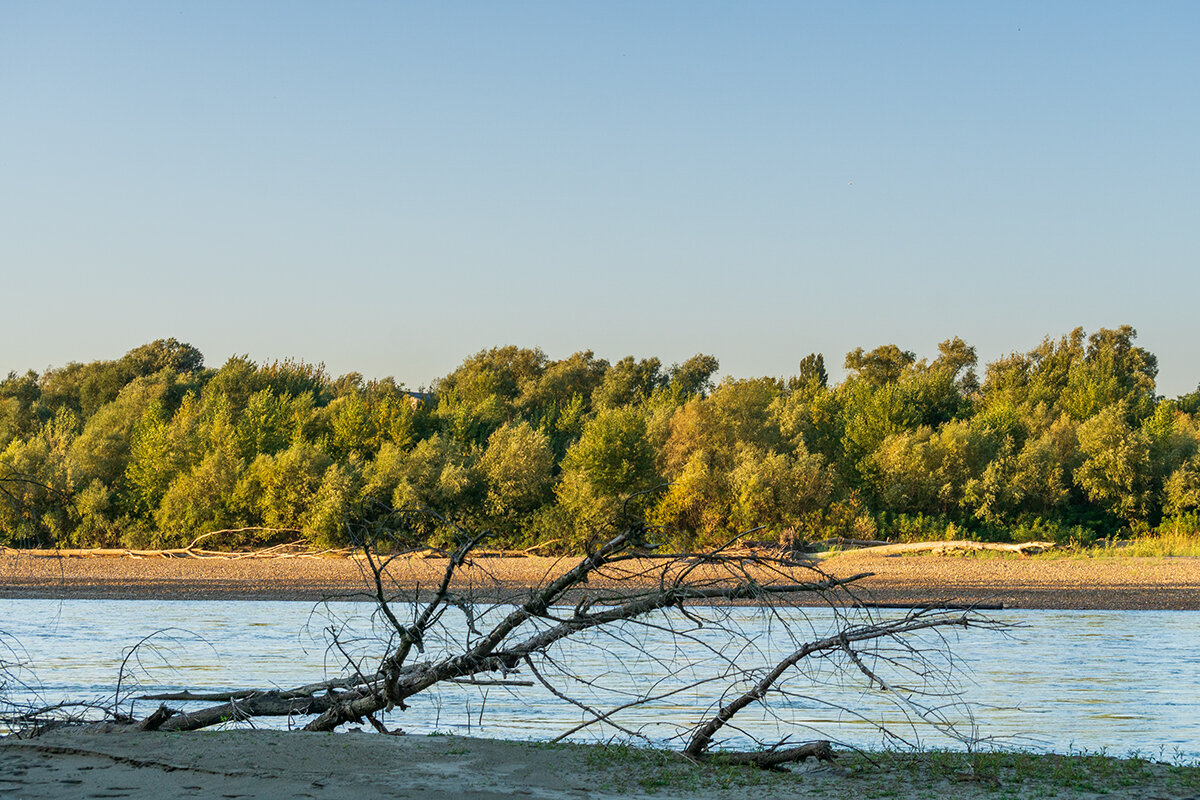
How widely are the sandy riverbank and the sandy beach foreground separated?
18439 millimetres

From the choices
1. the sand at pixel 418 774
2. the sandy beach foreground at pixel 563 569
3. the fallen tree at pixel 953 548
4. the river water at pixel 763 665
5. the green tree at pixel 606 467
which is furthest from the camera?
the green tree at pixel 606 467

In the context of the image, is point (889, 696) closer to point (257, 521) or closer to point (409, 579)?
point (409, 579)

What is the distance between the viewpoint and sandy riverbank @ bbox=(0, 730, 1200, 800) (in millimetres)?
6992

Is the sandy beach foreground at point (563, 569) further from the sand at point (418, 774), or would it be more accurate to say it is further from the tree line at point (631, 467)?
the sand at point (418, 774)

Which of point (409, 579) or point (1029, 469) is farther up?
point (1029, 469)

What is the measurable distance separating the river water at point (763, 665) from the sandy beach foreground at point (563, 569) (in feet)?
10.0

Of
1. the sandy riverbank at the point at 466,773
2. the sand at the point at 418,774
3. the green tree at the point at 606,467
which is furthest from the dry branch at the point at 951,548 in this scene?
the sand at the point at 418,774

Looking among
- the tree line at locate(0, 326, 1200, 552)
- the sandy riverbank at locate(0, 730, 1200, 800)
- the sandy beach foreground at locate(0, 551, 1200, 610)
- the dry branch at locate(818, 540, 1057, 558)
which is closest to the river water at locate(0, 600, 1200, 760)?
the sandy riverbank at locate(0, 730, 1200, 800)

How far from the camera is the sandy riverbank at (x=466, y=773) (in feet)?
22.9

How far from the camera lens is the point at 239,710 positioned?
902 centimetres

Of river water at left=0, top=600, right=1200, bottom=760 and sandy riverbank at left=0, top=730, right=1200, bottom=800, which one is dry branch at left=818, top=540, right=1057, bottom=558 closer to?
river water at left=0, top=600, right=1200, bottom=760

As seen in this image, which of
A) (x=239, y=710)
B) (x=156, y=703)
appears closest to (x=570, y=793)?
(x=239, y=710)

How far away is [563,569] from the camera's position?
116 ft

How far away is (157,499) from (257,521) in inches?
183
